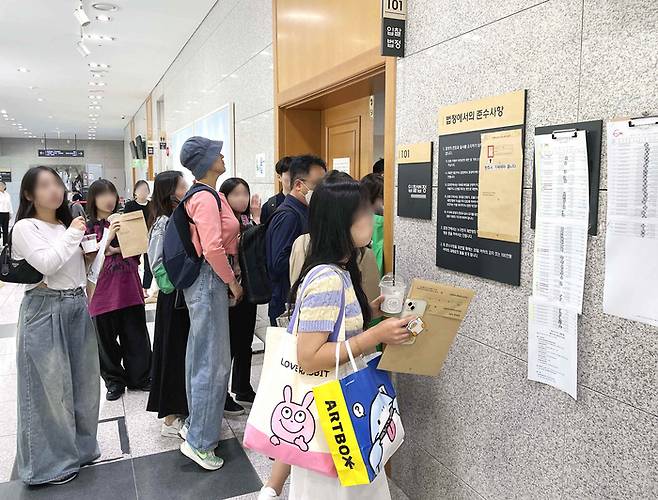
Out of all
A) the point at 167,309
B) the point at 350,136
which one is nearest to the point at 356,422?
the point at 167,309

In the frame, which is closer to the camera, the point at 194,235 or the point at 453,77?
the point at 453,77

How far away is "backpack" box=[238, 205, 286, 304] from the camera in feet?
9.28

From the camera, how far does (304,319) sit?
5.24ft

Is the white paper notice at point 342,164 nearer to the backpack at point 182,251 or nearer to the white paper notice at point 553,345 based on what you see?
the backpack at point 182,251

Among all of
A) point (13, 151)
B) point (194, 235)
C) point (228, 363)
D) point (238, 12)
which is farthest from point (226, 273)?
point (13, 151)

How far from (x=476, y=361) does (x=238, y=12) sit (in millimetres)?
4738

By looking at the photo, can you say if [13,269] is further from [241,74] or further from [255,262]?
[241,74]

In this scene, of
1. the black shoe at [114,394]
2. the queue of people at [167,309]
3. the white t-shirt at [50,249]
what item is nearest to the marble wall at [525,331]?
the queue of people at [167,309]

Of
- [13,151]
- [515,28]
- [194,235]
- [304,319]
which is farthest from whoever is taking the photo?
[13,151]

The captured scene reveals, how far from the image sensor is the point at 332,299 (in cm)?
161

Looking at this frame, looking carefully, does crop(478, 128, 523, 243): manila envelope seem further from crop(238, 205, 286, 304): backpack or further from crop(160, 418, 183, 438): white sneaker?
crop(160, 418, 183, 438): white sneaker

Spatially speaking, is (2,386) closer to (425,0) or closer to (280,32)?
(280,32)

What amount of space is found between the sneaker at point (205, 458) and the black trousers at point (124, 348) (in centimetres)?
120

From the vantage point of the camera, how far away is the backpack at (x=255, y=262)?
2.83 meters
